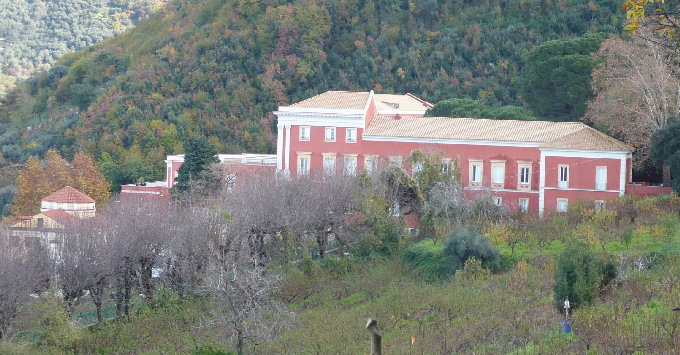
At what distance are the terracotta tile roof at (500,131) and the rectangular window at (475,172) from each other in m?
0.93

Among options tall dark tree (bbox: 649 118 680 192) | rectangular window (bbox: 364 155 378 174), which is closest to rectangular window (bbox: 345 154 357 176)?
rectangular window (bbox: 364 155 378 174)

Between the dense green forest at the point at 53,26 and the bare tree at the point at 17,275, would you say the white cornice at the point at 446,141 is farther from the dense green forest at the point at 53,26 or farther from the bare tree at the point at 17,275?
the dense green forest at the point at 53,26

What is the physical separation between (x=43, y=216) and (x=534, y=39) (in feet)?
100

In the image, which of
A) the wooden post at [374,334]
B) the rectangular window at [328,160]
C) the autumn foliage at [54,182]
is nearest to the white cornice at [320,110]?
the rectangular window at [328,160]

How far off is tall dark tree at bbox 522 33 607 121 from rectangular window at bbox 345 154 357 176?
35.2 feet

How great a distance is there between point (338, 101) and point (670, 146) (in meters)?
14.2

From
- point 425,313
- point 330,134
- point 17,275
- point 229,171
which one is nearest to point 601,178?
point 330,134

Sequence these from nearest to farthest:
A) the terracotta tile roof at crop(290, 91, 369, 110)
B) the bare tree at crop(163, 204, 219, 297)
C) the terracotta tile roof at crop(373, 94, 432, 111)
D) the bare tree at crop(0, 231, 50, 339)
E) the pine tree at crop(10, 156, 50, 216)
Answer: the bare tree at crop(0, 231, 50, 339), the bare tree at crop(163, 204, 219, 297), the terracotta tile roof at crop(290, 91, 369, 110), the pine tree at crop(10, 156, 50, 216), the terracotta tile roof at crop(373, 94, 432, 111)

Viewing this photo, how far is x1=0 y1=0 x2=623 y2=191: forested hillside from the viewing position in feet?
180

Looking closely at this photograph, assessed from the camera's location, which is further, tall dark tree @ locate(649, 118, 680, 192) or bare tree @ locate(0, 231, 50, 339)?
tall dark tree @ locate(649, 118, 680, 192)

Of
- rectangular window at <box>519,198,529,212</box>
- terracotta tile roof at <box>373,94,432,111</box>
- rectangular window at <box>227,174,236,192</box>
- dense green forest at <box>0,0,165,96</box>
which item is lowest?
rectangular window at <box>519,198,529,212</box>

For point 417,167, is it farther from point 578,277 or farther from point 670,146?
point 578,277

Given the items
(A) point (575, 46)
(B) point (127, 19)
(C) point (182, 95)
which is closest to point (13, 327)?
(A) point (575, 46)

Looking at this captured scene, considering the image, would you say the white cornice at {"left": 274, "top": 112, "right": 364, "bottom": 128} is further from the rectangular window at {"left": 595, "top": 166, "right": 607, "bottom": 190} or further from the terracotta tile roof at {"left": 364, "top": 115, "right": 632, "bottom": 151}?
the rectangular window at {"left": 595, "top": 166, "right": 607, "bottom": 190}
